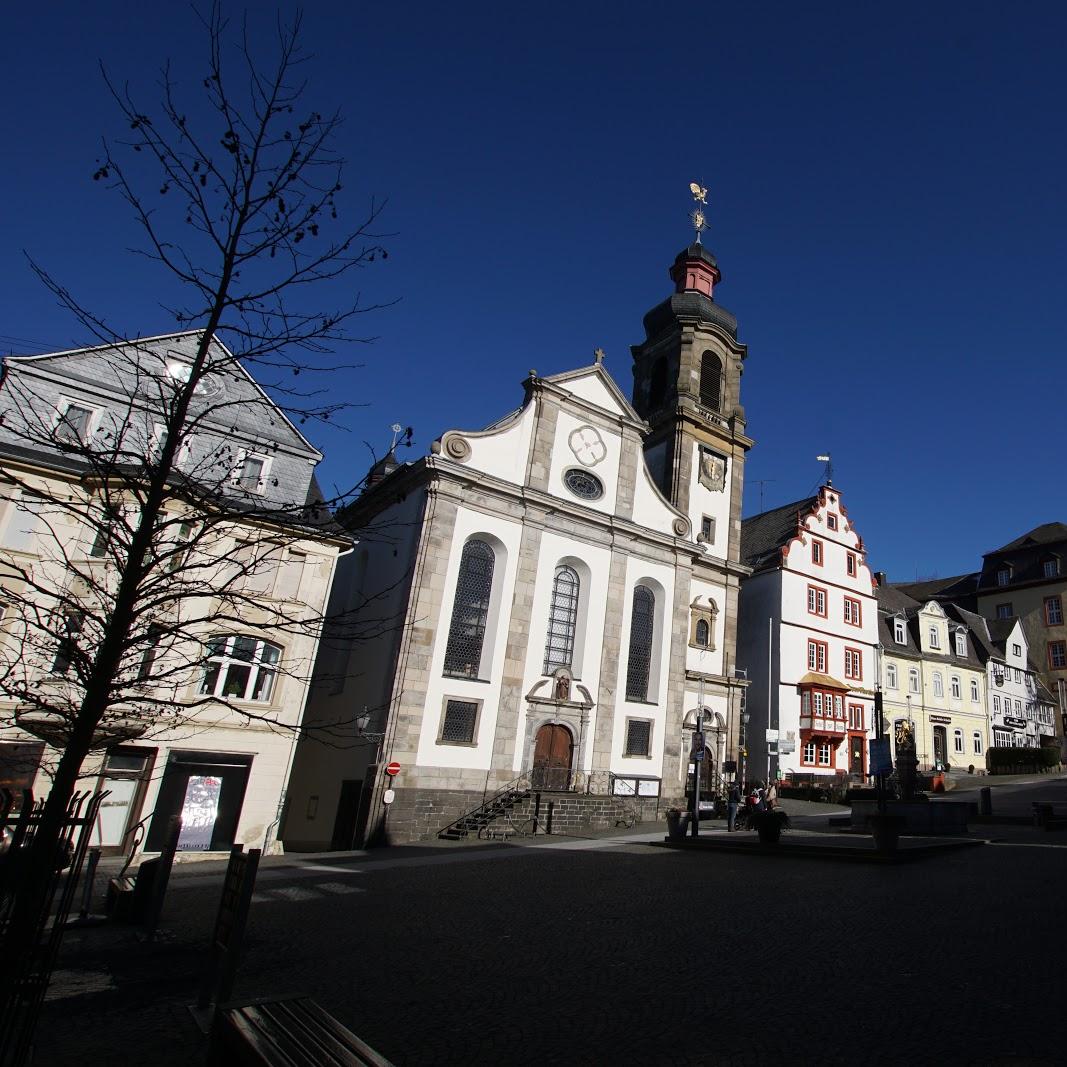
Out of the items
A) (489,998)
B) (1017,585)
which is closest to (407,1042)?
(489,998)

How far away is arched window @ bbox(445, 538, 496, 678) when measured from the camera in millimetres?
26219

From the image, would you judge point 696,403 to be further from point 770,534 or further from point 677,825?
point 677,825

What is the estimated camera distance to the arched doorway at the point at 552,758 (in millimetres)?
26594

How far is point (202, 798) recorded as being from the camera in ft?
67.1

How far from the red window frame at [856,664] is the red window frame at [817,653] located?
6.02 ft

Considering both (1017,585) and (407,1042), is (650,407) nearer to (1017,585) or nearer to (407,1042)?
(407,1042)

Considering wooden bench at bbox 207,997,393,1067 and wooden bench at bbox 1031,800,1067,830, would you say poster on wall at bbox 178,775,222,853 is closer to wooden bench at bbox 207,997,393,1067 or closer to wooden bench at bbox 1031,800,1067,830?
wooden bench at bbox 207,997,393,1067

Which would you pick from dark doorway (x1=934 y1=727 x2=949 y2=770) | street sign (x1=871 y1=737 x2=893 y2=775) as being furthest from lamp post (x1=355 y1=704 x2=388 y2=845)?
dark doorway (x1=934 y1=727 x2=949 y2=770)

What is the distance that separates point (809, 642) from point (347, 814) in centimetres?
2524

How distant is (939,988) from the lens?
6.30m

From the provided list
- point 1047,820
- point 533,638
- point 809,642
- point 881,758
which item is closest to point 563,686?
point 533,638

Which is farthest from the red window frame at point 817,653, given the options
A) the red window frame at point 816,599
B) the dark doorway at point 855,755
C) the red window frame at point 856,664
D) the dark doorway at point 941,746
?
the dark doorway at point 941,746

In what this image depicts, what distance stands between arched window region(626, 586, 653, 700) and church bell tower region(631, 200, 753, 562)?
554 centimetres

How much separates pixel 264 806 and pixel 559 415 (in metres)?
18.3
